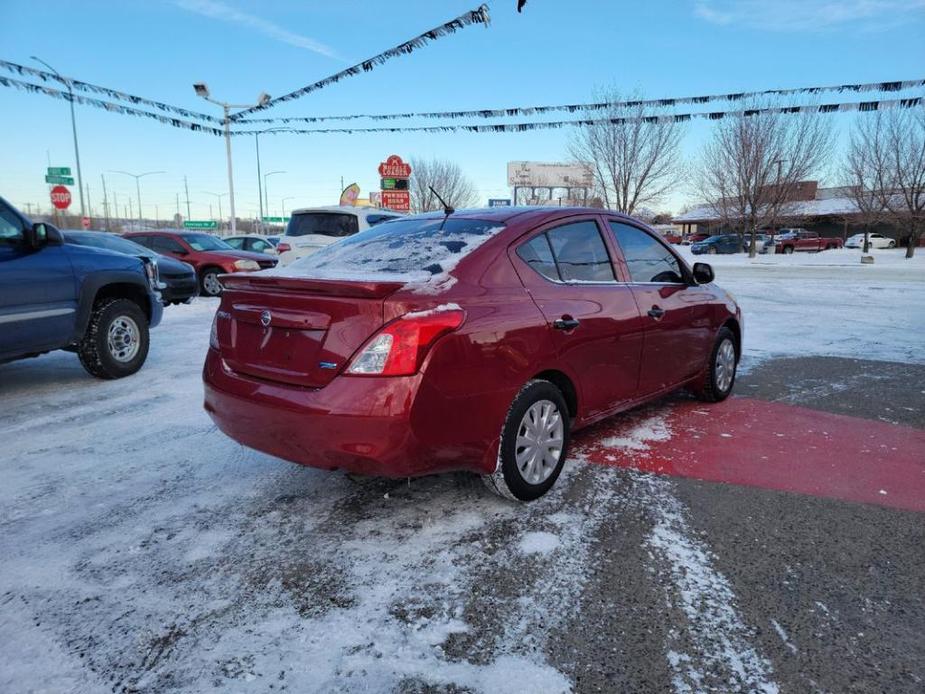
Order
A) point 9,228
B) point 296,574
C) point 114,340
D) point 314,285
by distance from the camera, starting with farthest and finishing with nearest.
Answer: point 114,340 < point 9,228 < point 314,285 < point 296,574

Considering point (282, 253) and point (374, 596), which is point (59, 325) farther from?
point (282, 253)

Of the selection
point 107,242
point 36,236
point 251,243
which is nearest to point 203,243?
point 107,242

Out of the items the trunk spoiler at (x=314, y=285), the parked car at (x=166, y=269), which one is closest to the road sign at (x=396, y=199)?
the parked car at (x=166, y=269)

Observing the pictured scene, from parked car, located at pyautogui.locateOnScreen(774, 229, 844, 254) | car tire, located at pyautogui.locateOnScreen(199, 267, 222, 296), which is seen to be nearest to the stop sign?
car tire, located at pyautogui.locateOnScreen(199, 267, 222, 296)

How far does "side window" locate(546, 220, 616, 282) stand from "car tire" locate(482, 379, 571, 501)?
744mm

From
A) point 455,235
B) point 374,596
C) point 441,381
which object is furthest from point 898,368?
point 374,596

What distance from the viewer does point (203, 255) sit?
14.2 m

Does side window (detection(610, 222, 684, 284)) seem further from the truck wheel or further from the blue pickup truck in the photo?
the truck wheel

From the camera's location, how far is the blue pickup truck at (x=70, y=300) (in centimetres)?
488

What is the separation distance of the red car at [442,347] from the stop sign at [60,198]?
3258cm

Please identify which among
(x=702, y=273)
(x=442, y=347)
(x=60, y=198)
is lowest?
(x=442, y=347)

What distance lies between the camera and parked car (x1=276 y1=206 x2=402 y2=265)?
10.8 meters

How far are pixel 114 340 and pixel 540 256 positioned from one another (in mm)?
4679

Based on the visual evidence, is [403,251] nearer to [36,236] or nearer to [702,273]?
[702,273]
